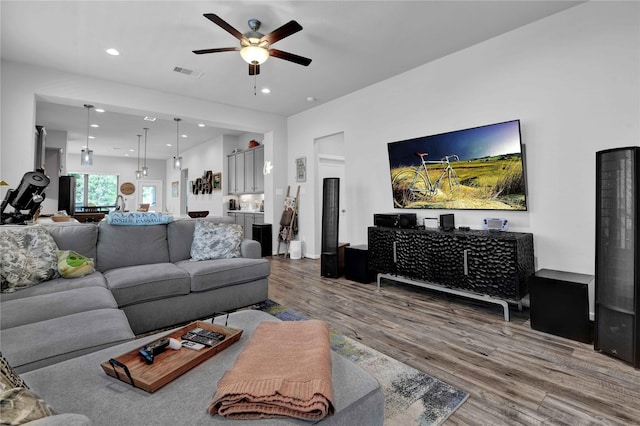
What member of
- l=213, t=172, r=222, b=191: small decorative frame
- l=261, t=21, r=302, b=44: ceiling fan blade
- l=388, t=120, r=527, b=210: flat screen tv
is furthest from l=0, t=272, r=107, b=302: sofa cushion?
l=213, t=172, r=222, b=191: small decorative frame

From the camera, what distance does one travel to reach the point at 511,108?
321 cm

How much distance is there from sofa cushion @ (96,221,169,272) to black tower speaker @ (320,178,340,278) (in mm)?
2142

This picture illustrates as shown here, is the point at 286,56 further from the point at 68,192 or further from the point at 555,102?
the point at 68,192

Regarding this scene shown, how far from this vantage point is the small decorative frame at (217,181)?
8172 mm

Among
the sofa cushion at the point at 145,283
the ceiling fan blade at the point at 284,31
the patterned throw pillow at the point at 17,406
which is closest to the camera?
the patterned throw pillow at the point at 17,406

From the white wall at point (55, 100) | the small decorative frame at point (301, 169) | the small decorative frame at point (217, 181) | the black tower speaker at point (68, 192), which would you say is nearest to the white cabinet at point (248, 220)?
the small decorative frame at point (217, 181)

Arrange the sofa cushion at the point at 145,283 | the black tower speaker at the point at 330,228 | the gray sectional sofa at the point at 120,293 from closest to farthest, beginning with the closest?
1. the gray sectional sofa at the point at 120,293
2. the sofa cushion at the point at 145,283
3. the black tower speaker at the point at 330,228

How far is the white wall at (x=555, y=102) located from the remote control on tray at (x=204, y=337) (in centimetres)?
310

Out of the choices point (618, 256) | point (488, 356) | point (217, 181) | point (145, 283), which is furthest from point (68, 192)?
point (618, 256)

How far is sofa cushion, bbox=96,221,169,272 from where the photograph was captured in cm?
290

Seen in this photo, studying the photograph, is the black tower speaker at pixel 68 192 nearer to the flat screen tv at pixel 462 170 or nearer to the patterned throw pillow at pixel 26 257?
the patterned throw pillow at pixel 26 257

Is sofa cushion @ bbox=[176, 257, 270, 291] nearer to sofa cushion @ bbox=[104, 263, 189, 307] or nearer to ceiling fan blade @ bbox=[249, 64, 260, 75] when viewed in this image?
sofa cushion @ bbox=[104, 263, 189, 307]

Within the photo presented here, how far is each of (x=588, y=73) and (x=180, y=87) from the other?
4.96 meters

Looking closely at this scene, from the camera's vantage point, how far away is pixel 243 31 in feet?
10.6
